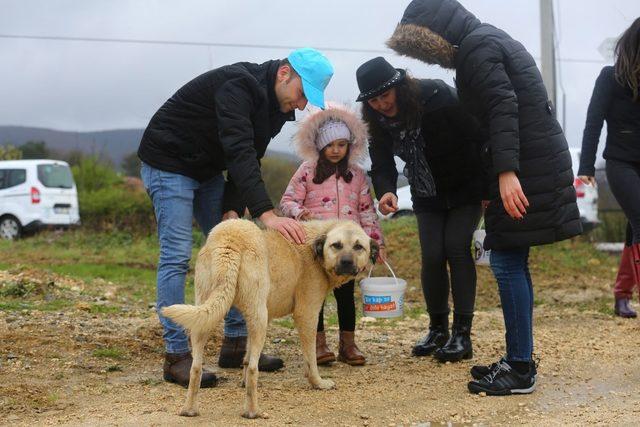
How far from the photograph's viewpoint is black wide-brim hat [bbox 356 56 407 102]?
213 inches

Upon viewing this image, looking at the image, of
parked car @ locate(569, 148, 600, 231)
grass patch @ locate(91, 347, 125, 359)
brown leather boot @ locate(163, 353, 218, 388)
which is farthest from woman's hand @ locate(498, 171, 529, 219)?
parked car @ locate(569, 148, 600, 231)

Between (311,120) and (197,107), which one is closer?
(197,107)

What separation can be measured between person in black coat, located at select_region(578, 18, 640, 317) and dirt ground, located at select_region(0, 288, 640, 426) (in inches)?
42.1

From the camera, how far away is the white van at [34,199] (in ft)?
69.1

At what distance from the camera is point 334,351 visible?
627cm

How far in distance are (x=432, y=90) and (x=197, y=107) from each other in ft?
5.60

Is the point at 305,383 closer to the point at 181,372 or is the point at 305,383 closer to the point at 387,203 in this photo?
the point at 181,372

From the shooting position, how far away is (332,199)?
5.69 metres

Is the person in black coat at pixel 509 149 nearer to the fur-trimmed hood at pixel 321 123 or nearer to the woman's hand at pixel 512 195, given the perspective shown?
the woman's hand at pixel 512 195

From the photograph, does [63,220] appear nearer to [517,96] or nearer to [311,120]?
[311,120]

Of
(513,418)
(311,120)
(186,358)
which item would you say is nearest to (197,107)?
(311,120)

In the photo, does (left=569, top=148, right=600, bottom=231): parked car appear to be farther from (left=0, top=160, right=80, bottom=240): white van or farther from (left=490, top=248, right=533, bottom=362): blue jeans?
(left=0, top=160, right=80, bottom=240): white van

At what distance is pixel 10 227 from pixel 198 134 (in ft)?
58.7

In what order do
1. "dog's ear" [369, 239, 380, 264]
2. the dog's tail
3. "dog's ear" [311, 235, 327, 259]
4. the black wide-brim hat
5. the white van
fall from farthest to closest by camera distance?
the white van
the black wide-brim hat
"dog's ear" [369, 239, 380, 264]
"dog's ear" [311, 235, 327, 259]
the dog's tail
